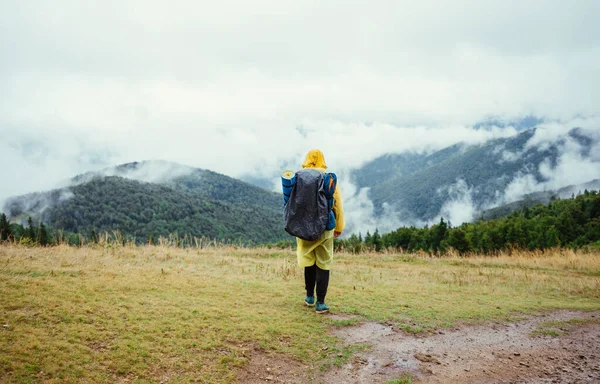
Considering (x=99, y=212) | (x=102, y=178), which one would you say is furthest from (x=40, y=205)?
(x=99, y=212)

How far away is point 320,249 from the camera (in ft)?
23.2

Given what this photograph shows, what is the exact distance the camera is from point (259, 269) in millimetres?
11711

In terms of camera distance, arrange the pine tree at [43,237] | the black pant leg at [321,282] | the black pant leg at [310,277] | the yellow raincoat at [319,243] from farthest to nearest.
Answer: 1. the pine tree at [43,237]
2. the black pant leg at [310,277]
3. the black pant leg at [321,282]
4. the yellow raincoat at [319,243]

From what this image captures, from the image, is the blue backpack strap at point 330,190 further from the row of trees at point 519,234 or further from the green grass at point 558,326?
the row of trees at point 519,234

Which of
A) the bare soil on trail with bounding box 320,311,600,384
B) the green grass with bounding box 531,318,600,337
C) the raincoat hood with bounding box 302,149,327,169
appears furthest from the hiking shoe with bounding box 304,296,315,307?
the green grass with bounding box 531,318,600,337

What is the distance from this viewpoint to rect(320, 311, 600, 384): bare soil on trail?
16.3ft

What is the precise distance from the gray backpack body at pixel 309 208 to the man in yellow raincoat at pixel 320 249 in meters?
0.29

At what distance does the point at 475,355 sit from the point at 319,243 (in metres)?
3.02

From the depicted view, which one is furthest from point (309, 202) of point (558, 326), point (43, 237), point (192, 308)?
point (43, 237)

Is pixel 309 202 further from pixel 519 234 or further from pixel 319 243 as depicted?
pixel 519 234

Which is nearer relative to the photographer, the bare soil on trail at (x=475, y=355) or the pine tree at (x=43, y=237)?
the bare soil on trail at (x=475, y=355)

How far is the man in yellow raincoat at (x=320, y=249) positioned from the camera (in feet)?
23.1

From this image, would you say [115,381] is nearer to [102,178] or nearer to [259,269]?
[259,269]

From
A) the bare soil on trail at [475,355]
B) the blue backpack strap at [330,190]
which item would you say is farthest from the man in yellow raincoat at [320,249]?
the bare soil on trail at [475,355]
